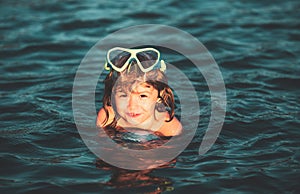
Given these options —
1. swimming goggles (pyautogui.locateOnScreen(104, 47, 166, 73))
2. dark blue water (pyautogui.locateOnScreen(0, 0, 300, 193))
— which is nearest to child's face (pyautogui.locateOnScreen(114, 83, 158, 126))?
swimming goggles (pyautogui.locateOnScreen(104, 47, 166, 73))

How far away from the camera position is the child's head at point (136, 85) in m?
5.75

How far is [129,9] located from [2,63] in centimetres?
349

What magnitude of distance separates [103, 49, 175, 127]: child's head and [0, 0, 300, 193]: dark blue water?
1.87ft

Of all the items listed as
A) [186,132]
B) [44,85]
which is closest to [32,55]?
[44,85]

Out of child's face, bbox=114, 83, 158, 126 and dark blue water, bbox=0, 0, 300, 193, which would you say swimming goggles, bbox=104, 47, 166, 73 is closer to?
child's face, bbox=114, 83, 158, 126

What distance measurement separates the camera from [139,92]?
5.75 meters

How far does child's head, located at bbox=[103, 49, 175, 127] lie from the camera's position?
575 cm

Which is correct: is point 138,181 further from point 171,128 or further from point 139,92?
point 171,128

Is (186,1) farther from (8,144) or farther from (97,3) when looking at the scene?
(8,144)

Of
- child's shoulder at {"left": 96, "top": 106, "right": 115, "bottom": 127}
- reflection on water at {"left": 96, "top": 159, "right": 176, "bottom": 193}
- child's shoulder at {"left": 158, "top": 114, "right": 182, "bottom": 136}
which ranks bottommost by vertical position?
reflection on water at {"left": 96, "top": 159, "right": 176, "bottom": 193}

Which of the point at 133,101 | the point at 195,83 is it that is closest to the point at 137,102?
the point at 133,101

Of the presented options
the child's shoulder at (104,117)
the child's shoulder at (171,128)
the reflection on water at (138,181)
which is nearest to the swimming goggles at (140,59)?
the child's shoulder at (104,117)

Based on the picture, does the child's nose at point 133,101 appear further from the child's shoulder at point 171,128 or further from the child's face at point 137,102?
the child's shoulder at point 171,128

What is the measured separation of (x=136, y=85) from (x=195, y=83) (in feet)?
7.43
